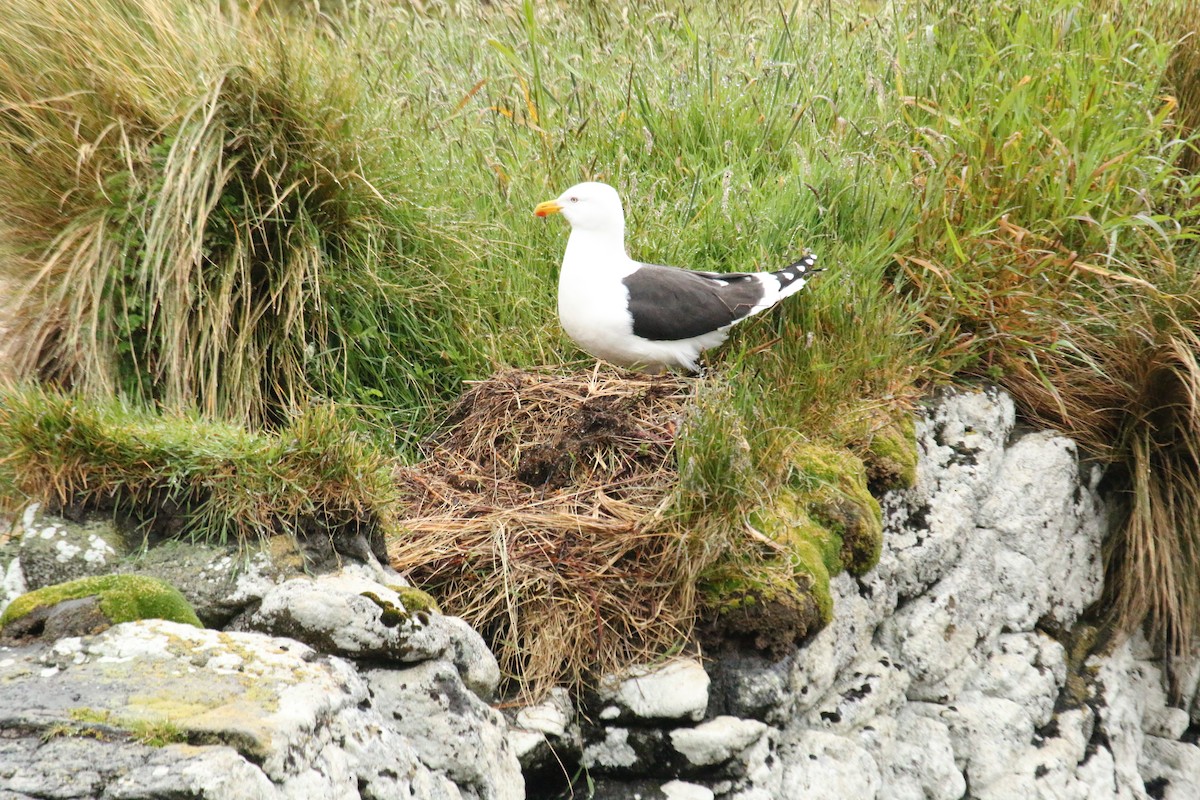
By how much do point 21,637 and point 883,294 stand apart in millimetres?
3390

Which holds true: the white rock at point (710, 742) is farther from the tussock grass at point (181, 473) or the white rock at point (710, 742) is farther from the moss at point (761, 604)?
the tussock grass at point (181, 473)

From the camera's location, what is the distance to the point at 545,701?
311 centimetres

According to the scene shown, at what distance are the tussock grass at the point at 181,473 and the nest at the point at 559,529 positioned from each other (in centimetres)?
47

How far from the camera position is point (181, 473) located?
2869 millimetres

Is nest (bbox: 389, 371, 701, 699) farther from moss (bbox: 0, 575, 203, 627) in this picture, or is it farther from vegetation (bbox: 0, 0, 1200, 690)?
moss (bbox: 0, 575, 203, 627)

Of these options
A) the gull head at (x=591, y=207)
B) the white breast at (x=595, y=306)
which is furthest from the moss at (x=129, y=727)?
the gull head at (x=591, y=207)

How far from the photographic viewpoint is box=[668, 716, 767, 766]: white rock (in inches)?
121

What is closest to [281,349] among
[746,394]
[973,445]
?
[746,394]

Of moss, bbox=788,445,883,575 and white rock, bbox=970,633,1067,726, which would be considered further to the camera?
white rock, bbox=970,633,1067,726

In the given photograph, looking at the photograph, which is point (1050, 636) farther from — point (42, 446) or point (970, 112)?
point (42, 446)

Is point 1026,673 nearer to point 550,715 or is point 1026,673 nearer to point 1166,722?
point 1166,722

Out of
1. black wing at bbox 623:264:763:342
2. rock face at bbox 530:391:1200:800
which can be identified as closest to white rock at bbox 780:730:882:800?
rock face at bbox 530:391:1200:800

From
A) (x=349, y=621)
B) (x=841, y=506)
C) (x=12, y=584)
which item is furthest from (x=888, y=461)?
(x=12, y=584)

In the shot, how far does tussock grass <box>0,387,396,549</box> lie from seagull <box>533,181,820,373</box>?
136 centimetres
